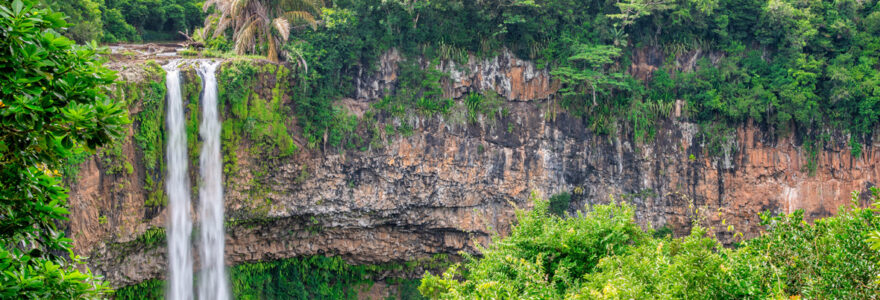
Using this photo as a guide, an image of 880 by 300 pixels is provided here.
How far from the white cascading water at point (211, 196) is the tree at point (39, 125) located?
987cm

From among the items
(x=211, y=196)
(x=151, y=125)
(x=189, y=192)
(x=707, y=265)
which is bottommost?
(x=211, y=196)

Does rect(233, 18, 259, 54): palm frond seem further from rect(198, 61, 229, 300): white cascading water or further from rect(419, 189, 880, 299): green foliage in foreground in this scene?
rect(419, 189, 880, 299): green foliage in foreground

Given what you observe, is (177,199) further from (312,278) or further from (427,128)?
(427,128)

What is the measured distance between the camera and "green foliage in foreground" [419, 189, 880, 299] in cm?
420

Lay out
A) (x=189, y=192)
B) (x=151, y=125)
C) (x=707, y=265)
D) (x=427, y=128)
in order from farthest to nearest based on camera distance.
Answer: (x=427, y=128) → (x=189, y=192) → (x=151, y=125) → (x=707, y=265)

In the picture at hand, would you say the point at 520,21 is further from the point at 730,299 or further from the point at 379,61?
the point at 730,299

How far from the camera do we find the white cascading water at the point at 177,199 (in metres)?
12.3

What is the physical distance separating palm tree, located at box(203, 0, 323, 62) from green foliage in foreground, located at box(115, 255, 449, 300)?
19.4ft

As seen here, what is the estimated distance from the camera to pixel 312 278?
647 inches

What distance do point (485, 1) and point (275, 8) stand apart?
5.60 meters

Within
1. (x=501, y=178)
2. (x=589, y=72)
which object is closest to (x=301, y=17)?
(x=501, y=178)

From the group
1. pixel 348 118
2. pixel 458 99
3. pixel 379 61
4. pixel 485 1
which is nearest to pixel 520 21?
pixel 485 1

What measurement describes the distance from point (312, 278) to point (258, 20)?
295 inches

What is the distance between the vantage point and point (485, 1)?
50.4 ft
